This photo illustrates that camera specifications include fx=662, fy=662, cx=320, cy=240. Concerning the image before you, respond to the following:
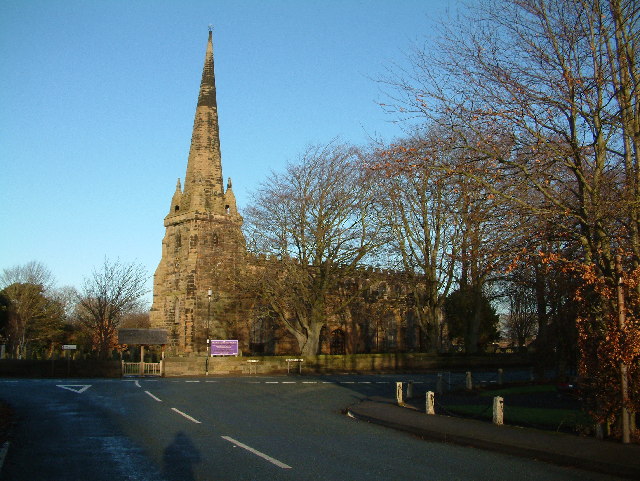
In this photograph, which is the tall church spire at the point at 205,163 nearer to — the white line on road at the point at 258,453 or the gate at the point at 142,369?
the gate at the point at 142,369

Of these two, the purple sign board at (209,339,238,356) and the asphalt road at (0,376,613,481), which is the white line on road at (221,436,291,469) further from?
the purple sign board at (209,339,238,356)

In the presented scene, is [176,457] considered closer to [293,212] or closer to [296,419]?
[296,419]

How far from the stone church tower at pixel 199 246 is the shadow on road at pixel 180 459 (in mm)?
38715

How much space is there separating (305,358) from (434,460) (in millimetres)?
31918

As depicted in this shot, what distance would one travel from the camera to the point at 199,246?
55438 mm

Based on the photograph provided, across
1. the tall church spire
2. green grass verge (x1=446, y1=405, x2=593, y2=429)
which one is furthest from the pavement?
the tall church spire

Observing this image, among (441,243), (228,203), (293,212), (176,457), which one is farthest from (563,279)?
(228,203)

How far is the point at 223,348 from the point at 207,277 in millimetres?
13654

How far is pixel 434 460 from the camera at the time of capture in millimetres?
10703

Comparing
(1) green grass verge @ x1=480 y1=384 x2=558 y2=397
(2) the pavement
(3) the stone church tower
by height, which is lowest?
(1) green grass verge @ x1=480 y1=384 x2=558 y2=397

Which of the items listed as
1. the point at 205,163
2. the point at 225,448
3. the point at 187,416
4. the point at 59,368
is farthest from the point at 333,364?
the point at 225,448

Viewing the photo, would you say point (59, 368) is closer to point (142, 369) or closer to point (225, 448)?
point (142, 369)

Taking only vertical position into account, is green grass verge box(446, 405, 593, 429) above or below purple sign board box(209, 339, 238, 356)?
below

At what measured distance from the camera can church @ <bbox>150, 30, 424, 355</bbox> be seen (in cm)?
5216
